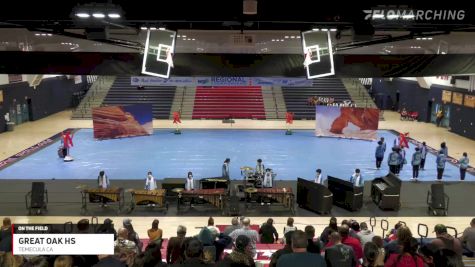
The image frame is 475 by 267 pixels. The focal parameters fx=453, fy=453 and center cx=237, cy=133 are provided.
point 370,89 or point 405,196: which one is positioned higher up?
point 370,89

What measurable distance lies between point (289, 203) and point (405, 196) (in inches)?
188

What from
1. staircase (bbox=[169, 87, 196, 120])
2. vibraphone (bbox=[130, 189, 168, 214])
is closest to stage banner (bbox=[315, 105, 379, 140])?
staircase (bbox=[169, 87, 196, 120])

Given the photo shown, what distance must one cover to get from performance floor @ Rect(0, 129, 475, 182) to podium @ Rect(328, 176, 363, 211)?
369cm

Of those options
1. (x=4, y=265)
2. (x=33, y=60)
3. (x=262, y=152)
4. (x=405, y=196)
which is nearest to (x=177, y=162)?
(x=262, y=152)

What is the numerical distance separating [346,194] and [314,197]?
113 centimetres

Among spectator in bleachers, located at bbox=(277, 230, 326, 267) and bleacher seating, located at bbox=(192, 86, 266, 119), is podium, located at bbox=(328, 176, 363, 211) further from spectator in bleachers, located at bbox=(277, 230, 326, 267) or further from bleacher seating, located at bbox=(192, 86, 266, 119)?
bleacher seating, located at bbox=(192, 86, 266, 119)

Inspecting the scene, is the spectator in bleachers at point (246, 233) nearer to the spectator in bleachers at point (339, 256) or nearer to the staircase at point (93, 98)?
the spectator in bleachers at point (339, 256)

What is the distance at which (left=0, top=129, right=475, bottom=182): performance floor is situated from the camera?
1997 cm

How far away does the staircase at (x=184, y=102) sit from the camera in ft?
127

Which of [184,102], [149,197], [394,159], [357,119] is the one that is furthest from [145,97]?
[149,197]

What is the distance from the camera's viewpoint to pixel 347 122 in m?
28.8

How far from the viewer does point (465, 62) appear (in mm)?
10297

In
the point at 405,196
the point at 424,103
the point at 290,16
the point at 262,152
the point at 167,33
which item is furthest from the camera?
the point at 424,103

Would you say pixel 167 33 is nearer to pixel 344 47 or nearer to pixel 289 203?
pixel 344 47
